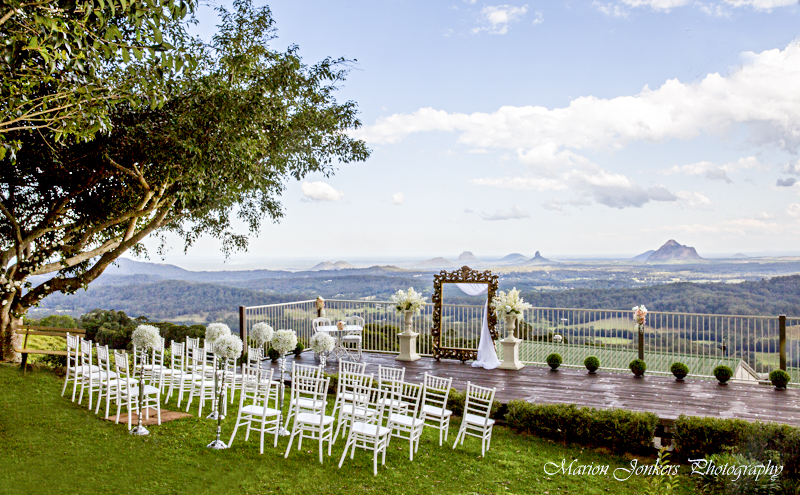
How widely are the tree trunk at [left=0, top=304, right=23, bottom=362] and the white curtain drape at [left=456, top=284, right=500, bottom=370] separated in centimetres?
905

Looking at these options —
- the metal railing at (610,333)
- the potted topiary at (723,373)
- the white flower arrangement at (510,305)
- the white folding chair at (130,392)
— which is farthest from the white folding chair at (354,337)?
the potted topiary at (723,373)

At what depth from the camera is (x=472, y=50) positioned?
60.1ft

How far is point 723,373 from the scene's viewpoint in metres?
8.97

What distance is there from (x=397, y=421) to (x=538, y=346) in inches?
287

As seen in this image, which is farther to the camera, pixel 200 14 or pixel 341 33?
pixel 341 33

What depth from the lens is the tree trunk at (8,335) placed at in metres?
9.75

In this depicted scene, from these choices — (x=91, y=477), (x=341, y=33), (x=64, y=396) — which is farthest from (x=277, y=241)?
(x=91, y=477)

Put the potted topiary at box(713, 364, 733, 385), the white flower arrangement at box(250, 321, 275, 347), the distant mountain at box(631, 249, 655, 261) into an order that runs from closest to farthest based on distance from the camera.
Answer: the white flower arrangement at box(250, 321, 275, 347)
the potted topiary at box(713, 364, 733, 385)
the distant mountain at box(631, 249, 655, 261)

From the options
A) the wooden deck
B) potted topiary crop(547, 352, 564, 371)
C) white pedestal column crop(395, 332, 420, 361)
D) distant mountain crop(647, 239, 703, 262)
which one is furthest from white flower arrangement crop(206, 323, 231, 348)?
distant mountain crop(647, 239, 703, 262)

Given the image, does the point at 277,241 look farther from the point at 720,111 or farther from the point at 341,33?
the point at 720,111

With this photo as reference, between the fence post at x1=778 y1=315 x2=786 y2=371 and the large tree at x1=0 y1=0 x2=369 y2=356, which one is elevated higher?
the large tree at x1=0 y1=0 x2=369 y2=356

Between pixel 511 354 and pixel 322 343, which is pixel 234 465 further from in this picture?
pixel 511 354

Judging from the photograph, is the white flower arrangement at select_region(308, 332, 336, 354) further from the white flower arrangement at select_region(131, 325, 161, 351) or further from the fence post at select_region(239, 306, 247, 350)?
the fence post at select_region(239, 306, 247, 350)

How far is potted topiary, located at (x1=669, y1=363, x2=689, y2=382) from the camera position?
371 inches
